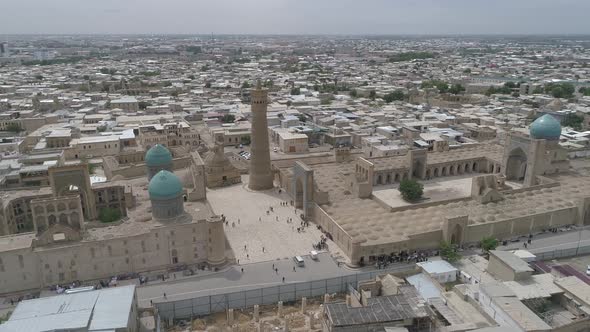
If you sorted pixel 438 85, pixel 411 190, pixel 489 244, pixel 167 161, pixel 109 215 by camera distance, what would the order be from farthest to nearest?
pixel 438 85
pixel 411 190
pixel 167 161
pixel 109 215
pixel 489 244

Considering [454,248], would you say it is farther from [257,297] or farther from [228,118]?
[228,118]

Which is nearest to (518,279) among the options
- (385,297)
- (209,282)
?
(385,297)

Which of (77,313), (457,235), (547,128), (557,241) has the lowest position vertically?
(557,241)

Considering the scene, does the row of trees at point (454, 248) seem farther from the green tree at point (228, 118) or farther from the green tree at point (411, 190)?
the green tree at point (228, 118)

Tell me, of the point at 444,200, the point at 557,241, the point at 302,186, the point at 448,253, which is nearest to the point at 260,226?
the point at 302,186

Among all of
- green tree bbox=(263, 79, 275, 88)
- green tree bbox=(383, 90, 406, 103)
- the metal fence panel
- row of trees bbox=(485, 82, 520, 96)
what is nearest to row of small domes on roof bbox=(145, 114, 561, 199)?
the metal fence panel

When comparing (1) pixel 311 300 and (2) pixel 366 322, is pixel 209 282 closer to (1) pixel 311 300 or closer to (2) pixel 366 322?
(1) pixel 311 300
